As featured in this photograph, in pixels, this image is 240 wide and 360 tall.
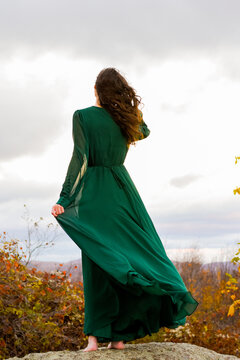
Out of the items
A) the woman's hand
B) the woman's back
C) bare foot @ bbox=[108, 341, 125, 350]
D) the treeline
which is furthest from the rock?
the woman's back

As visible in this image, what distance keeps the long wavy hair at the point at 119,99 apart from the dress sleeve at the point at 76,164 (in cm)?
29

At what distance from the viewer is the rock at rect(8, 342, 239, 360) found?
3674mm

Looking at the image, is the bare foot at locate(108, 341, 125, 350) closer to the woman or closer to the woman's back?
the woman

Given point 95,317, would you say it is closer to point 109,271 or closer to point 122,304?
point 122,304

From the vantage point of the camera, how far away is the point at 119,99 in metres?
4.02

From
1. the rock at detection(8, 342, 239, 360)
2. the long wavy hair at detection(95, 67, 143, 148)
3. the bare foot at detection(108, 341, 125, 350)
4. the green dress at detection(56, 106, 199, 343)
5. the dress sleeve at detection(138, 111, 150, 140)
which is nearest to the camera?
the green dress at detection(56, 106, 199, 343)

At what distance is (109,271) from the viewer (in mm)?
3441

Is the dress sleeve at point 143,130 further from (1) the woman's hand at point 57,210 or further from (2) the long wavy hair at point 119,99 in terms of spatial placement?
(1) the woman's hand at point 57,210

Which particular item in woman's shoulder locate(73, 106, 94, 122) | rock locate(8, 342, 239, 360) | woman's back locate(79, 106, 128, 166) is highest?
woman's shoulder locate(73, 106, 94, 122)

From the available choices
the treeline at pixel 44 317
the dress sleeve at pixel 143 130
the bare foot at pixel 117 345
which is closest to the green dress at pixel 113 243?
the bare foot at pixel 117 345

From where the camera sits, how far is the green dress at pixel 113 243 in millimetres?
3461

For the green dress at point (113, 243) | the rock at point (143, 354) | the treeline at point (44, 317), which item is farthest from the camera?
the treeline at point (44, 317)

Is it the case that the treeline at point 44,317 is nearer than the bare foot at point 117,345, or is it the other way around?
the bare foot at point 117,345

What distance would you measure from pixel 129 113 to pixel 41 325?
2770 millimetres
